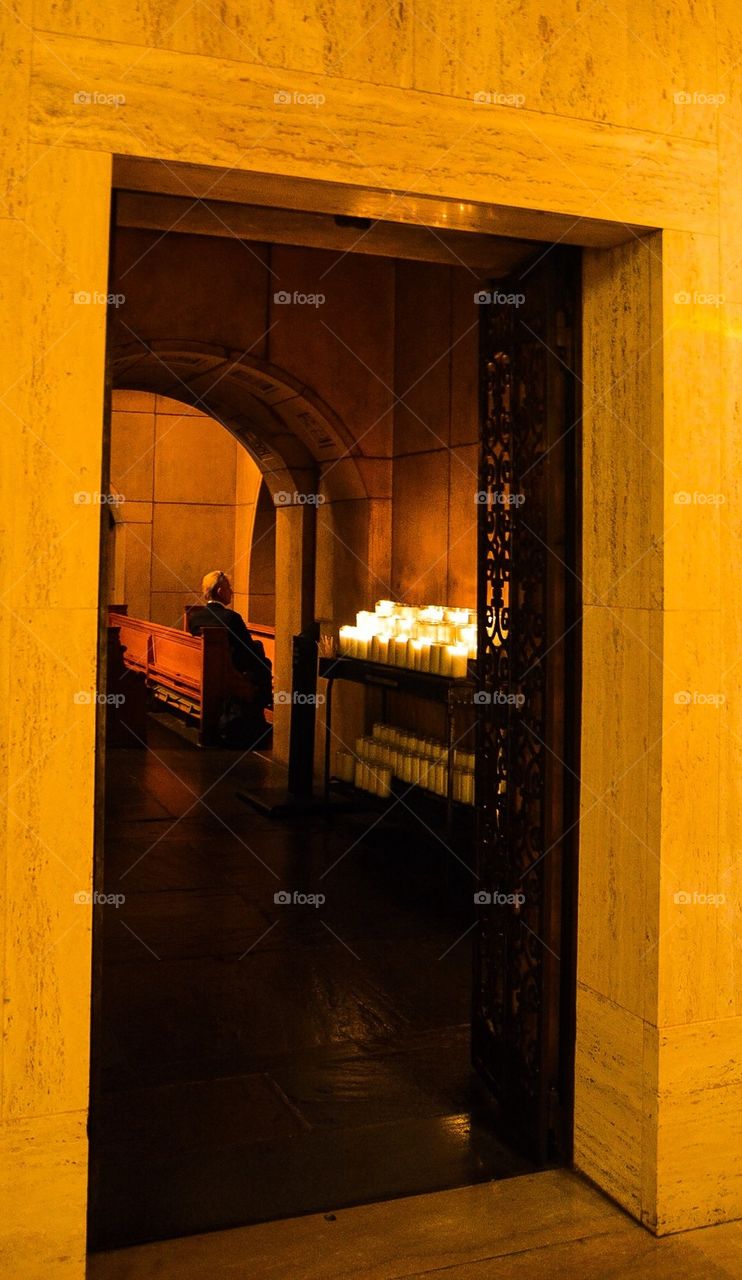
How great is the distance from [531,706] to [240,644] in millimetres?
7009

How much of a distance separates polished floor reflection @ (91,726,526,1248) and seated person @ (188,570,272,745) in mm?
3011

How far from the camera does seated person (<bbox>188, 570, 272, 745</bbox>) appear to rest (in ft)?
33.4

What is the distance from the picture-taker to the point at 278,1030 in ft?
13.5

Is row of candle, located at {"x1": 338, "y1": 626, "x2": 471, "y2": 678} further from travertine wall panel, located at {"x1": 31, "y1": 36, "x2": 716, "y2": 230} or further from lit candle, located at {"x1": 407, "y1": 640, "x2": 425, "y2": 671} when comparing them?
travertine wall panel, located at {"x1": 31, "y1": 36, "x2": 716, "y2": 230}

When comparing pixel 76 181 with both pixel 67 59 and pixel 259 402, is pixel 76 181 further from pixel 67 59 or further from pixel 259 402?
pixel 259 402

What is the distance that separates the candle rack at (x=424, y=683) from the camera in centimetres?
578

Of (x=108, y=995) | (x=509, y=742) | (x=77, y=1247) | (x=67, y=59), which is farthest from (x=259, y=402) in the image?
(x=77, y=1247)

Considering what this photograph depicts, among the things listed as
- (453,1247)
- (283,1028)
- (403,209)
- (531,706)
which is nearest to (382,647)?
(283,1028)

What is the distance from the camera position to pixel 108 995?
444 centimetres

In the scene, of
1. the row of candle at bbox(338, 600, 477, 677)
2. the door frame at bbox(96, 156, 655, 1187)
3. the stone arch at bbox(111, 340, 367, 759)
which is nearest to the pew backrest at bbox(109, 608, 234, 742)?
the stone arch at bbox(111, 340, 367, 759)

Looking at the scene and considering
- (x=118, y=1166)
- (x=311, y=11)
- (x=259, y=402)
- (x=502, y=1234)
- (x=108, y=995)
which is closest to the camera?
(x=311, y=11)

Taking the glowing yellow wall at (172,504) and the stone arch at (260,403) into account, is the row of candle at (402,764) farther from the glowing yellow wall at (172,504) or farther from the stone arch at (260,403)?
the glowing yellow wall at (172,504)

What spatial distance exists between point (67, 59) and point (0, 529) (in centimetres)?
95

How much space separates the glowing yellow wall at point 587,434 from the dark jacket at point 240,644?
7.22 m
